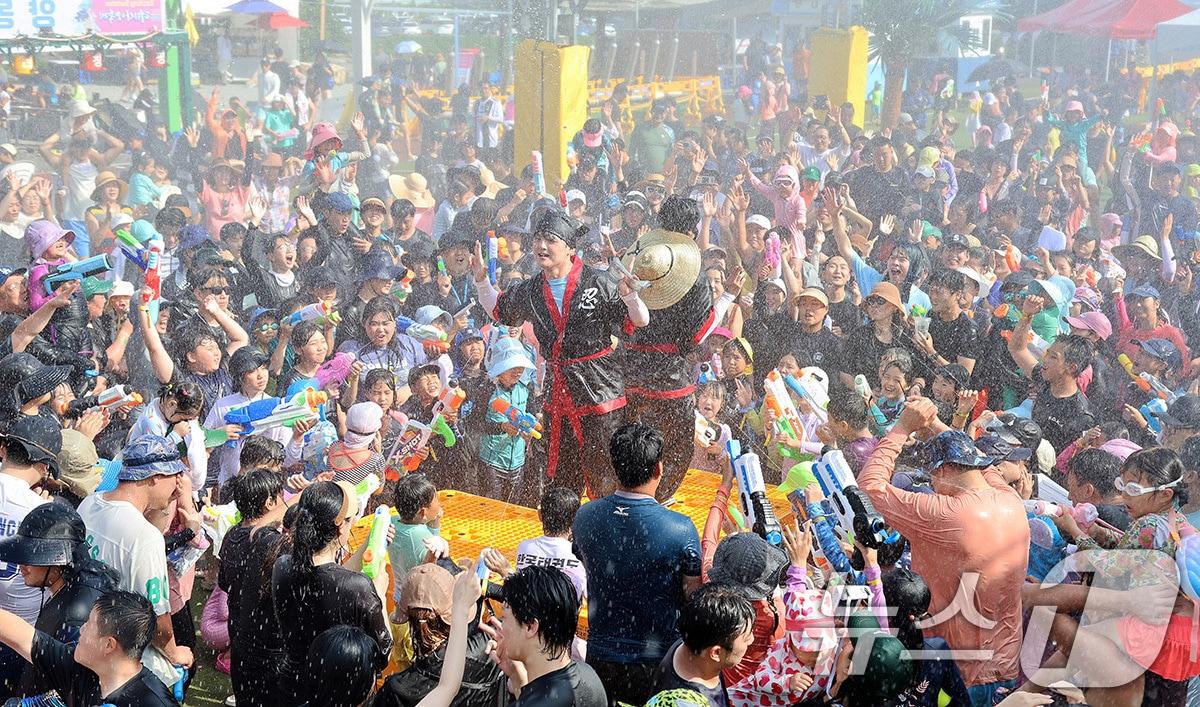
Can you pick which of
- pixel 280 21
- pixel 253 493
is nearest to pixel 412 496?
pixel 253 493

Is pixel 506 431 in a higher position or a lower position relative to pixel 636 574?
lower

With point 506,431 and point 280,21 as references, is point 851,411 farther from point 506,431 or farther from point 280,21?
point 280,21

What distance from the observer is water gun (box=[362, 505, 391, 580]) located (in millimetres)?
3520

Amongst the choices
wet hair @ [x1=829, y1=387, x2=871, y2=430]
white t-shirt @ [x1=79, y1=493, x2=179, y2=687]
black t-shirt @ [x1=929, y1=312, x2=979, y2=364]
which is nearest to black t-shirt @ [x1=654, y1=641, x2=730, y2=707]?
white t-shirt @ [x1=79, y1=493, x2=179, y2=687]

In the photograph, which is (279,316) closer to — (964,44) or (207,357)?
(207,357)

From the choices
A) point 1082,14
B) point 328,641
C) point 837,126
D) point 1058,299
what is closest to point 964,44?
point 1082,14

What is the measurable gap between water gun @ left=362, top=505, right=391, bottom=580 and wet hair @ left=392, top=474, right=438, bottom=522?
0.30 m

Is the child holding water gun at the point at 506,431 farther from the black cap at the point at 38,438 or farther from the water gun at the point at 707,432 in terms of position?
the black cap at the point at 38,438

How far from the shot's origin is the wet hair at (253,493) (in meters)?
3.74

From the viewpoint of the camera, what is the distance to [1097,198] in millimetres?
11922

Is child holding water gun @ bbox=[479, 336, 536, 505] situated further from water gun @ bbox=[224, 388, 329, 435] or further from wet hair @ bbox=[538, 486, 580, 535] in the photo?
wet hair @ bbox=[538, 486, 580, 535]

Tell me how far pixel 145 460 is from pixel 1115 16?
16.1 metres

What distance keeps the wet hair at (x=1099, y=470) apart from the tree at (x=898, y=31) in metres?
14.2

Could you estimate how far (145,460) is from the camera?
3.60m
